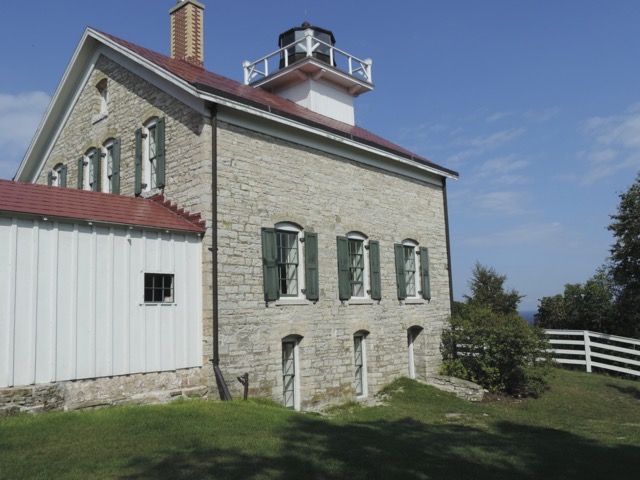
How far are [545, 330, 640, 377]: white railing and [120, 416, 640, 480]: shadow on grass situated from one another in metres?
9.34

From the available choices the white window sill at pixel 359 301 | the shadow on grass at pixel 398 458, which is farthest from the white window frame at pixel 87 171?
the shadow on grass at pixel 398 458

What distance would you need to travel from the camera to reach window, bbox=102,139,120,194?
13297 millimetres

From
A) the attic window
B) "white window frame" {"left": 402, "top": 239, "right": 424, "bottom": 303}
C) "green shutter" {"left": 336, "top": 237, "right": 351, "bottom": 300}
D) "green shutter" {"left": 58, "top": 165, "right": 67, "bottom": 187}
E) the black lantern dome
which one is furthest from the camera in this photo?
the black lantern dome

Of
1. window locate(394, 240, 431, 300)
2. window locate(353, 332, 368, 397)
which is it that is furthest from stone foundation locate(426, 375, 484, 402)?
window locate(394, 240, 431, 300)

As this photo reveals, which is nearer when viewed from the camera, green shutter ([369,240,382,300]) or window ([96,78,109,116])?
window ([96,78,109,116])

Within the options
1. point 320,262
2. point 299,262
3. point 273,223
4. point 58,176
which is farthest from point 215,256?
point 58,176

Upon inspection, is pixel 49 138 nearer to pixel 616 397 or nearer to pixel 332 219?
pixel 332 219

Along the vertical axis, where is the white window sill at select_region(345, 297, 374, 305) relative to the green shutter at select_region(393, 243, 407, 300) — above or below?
below

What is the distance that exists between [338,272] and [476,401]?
191 inches

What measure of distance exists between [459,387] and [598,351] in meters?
6.74

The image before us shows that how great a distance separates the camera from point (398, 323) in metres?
15.3

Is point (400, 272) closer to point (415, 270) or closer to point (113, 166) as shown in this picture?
point (415, 270)

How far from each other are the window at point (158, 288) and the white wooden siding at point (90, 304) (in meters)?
0.11

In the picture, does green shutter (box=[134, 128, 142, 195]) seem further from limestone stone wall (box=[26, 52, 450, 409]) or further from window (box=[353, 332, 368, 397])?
window (box=[353, 332, 368, 397])
